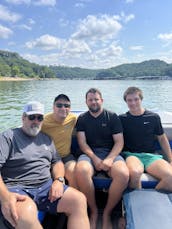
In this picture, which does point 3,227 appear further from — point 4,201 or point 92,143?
point 92,143

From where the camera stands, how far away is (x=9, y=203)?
2.01 metres

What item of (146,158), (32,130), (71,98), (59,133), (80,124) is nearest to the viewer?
(32,130)

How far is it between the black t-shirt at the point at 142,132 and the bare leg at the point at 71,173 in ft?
2.52

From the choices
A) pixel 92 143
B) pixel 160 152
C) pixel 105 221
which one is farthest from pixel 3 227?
pixel 160 152

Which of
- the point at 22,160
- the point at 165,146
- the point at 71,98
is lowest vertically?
the point at 71,98

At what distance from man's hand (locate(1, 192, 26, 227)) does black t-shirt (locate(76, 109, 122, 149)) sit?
52.3 inches

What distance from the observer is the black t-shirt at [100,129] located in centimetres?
322

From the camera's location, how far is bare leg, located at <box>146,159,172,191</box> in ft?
8.59

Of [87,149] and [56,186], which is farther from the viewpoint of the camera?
[87,149]

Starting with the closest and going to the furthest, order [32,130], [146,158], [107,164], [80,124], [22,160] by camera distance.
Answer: [22,160], [32,130], [107,164], [146,158], [80,124]

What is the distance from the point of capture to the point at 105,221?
2594mm

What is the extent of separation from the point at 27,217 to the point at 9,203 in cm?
18

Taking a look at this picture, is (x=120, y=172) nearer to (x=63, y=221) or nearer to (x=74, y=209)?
(x=74, y=209)

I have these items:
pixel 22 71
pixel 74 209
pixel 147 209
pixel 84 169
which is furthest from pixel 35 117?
pixel 22 71
